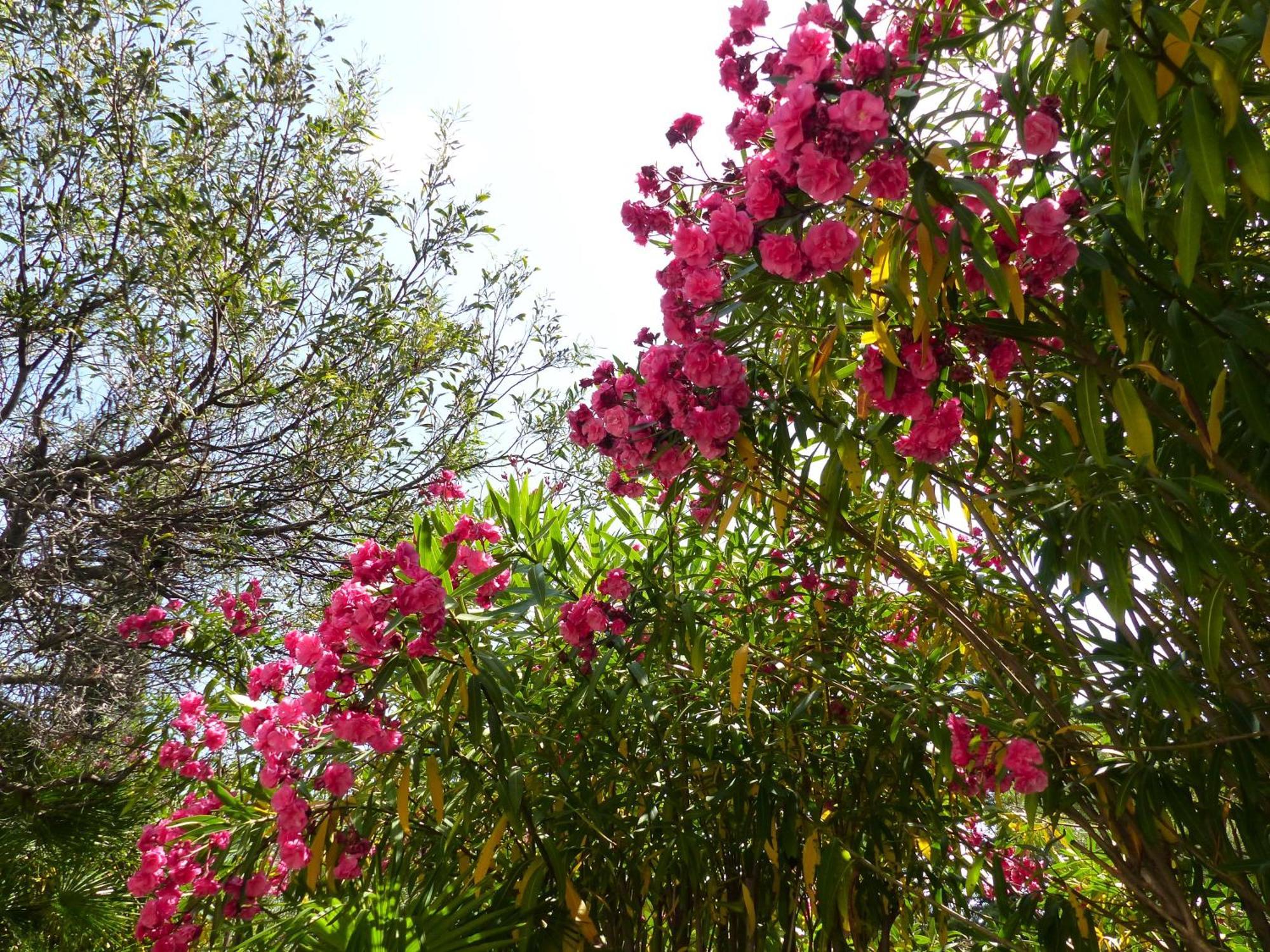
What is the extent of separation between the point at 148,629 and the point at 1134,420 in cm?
275

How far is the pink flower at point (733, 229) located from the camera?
1188 millimetres

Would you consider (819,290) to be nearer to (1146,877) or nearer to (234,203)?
(1146,877)

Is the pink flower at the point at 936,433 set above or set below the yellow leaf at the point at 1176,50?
below

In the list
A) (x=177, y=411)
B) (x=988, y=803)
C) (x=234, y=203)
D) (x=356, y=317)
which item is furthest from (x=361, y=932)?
(x=234, y=203)

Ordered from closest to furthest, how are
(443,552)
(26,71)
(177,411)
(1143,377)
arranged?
1. (1143,377)
2. (443,552)
3. (26,71)
4. (177,411)

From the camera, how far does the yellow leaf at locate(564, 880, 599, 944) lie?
1562mm

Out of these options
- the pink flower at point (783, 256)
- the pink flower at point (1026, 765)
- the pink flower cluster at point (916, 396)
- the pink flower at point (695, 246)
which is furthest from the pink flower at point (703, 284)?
the pink flower at point (1026, 765)

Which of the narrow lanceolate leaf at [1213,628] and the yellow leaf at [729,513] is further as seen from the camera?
the yellow leaf at [729,513]

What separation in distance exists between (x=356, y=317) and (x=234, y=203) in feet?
1.67

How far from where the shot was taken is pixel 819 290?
4.58 ft

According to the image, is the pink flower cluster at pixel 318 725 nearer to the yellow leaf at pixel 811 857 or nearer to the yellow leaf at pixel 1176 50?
the yellow leaf at pixel 811 857

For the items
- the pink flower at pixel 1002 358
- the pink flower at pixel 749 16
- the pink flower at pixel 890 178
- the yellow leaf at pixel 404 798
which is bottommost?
the yellow leaf at pixel 404 798

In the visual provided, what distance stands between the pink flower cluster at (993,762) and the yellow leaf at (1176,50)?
39.6 inches

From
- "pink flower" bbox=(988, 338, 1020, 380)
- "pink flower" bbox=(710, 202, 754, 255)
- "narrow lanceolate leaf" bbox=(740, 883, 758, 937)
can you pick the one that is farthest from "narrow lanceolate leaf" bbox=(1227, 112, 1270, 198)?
"narrow lanceolate leaf" bbox=(740, 883, 758, 937)
